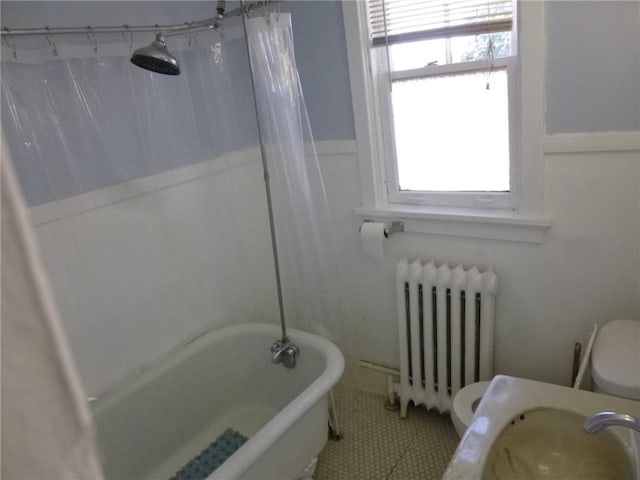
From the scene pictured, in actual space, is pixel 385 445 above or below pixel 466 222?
below

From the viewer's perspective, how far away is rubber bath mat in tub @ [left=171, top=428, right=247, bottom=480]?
190 centimetres

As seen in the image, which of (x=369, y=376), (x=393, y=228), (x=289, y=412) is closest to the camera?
(x=289, y=412)

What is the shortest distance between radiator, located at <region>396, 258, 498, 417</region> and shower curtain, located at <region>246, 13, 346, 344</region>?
33cm

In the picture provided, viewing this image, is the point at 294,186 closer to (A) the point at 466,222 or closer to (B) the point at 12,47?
(A) the point at 466,222

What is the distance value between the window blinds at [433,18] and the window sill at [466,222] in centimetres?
71

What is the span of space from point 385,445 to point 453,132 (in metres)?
1.44

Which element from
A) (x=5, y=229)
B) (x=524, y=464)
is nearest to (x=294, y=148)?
(x=524, y=464)

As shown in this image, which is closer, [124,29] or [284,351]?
[124,29]

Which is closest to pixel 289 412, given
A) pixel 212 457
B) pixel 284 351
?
pixel 284 351

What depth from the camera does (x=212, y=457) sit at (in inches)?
78.2

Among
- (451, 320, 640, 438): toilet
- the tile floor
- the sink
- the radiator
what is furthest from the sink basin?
the tile floor

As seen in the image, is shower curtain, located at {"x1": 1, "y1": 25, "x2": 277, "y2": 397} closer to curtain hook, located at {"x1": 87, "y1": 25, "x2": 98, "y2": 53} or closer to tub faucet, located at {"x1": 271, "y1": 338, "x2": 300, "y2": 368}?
curtain hook, located at {"x1": 87, "y1": 25, "x2": 98, "y2": 53}

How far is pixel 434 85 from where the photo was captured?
197cm

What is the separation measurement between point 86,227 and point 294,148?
882mm
